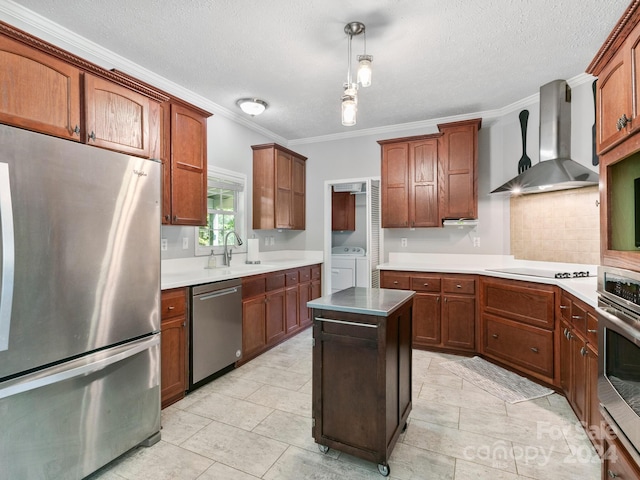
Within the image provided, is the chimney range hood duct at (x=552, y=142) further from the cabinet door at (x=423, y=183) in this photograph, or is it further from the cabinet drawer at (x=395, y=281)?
the cabinet drawer at (x=395, y=281)

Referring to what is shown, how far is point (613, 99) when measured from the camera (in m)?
1.52

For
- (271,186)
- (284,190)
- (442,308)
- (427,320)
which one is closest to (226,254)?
(271,186)

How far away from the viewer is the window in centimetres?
369

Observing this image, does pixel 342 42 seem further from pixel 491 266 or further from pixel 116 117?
pixel 491 266

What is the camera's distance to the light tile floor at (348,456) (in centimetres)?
180

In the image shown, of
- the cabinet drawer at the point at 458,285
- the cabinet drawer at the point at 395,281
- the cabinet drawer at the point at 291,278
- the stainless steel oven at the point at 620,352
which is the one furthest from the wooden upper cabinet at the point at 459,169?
the stainless steel oven at the point at 620,352

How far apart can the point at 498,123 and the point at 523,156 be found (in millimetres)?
558

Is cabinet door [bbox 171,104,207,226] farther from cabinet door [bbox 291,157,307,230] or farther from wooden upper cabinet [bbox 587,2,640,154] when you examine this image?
wooden upper cabinet [bbox 587,2,640,154]

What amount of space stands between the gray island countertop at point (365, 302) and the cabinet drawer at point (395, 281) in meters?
1.61

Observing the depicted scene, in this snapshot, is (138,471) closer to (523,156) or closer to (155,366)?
A: (155,366)

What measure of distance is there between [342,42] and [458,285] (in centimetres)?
262

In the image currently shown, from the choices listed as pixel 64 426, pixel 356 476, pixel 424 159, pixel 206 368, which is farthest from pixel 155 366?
pixel 424 159

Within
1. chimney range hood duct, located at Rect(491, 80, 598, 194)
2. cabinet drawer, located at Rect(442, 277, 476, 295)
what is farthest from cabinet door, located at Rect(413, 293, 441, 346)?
chimney range hood duct, located at Rect(491, 80, 598, 194)

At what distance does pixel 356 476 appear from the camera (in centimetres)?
177
